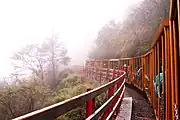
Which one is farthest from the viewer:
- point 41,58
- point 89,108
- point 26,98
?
point 41,58

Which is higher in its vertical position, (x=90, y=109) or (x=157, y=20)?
(x=157, y=20)

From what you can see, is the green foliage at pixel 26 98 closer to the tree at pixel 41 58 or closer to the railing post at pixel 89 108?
the tree at pixel 41 58

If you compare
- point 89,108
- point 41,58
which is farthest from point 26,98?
point 89,108

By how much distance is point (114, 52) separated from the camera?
37125 mm

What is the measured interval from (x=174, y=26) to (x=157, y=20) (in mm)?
24266

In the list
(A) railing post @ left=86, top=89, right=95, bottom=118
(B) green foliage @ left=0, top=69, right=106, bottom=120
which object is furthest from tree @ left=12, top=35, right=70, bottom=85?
(A) railing post @ left=86, top=89, right=95, bottom=118

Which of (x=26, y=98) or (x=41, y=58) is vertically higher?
(x=41, y=58)

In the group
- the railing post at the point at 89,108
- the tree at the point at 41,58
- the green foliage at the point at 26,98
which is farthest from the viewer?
the tree at the point at 41,58

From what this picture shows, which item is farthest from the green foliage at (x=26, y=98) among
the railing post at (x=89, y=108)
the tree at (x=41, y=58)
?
the railing post at (x=89, y=108)

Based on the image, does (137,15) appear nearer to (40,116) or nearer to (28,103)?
(28,103)

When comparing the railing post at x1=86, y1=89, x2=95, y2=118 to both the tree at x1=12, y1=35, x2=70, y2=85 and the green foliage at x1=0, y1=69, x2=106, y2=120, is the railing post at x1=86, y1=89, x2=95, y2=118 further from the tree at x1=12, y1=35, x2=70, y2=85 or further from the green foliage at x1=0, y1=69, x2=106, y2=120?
the tree at x1=12, y1=35, x2=70, y2=85

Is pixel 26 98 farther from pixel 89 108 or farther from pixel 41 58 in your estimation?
pixel 89 108

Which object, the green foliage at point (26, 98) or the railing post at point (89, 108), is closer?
the railing post at point (89, 108)

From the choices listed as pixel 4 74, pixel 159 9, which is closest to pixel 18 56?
pixel 4 74
